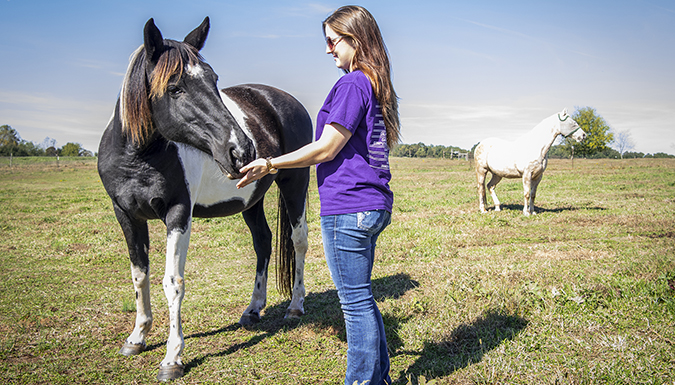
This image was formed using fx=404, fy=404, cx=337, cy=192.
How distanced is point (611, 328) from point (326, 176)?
8.65 ft

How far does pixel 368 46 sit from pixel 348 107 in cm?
37

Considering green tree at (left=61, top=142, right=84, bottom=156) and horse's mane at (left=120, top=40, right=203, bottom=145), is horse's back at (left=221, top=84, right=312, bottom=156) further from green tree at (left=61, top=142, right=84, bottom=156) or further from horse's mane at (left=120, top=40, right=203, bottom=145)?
green tree at (left=61, top=142, right=84, bottom=156)

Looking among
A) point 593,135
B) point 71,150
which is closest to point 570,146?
point 593,135

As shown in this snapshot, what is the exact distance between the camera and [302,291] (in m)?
4.20

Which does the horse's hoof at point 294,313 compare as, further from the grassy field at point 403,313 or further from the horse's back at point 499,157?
the horse's back at point 499,157

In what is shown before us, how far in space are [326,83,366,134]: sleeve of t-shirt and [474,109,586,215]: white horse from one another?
8797 millimetres

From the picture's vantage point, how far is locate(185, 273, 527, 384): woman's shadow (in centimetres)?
288

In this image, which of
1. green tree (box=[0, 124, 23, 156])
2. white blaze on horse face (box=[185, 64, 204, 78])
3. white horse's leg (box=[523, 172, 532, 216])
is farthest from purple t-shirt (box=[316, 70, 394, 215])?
green tree (box=[0, 124, 23, 156])

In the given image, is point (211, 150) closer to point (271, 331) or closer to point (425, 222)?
point (271, 331)

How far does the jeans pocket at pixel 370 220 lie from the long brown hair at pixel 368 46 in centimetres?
49

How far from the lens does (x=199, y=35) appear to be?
2955mm

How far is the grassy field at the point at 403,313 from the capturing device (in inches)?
111

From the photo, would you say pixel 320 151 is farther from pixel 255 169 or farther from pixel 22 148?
pixel 22 148

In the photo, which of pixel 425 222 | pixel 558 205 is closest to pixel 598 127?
pixel 558 205
